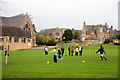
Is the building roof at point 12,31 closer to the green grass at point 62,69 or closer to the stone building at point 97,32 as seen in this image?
the green grass at point 62,69

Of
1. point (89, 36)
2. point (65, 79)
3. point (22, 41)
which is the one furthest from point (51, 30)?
→ point (65, 79)

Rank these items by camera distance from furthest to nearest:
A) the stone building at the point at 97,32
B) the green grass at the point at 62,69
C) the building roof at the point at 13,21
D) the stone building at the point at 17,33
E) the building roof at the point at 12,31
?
1. the stone building at the point at 97,32
2. the building roof at the point at 13,21
3. the stone building at the point at 17,33
4. the building roof at the point at 12,31
5. the green grass at the point at 62,69

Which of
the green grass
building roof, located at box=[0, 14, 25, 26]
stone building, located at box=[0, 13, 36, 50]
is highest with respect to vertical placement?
building roof, located at box=[0, 14, 25, 26]

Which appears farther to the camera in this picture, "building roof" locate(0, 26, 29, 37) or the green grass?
"building roof" locate(0, 26, 29, 37)

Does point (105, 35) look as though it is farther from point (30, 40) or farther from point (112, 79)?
point (112, 79)

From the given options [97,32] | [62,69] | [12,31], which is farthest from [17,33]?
[97,32]

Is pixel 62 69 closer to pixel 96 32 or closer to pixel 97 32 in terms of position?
pixel 97 32

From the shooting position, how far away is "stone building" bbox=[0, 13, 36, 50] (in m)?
62.5

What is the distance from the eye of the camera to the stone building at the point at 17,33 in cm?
6246

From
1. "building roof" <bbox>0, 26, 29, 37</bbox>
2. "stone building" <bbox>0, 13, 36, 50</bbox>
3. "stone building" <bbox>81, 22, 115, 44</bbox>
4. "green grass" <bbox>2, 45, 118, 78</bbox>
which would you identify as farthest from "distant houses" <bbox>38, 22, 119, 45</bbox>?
"green grass" <bbox>2, 45, 118, 78</bbox>

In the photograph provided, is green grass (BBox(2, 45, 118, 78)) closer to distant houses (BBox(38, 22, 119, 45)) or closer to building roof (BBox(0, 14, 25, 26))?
building roof (BBox(0, 14, 25, 26))

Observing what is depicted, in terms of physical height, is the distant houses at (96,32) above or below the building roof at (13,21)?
below

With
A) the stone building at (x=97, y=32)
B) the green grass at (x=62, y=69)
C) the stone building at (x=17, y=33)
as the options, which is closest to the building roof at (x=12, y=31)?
the stone building at (x=17, y=33)

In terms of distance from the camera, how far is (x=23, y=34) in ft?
230
